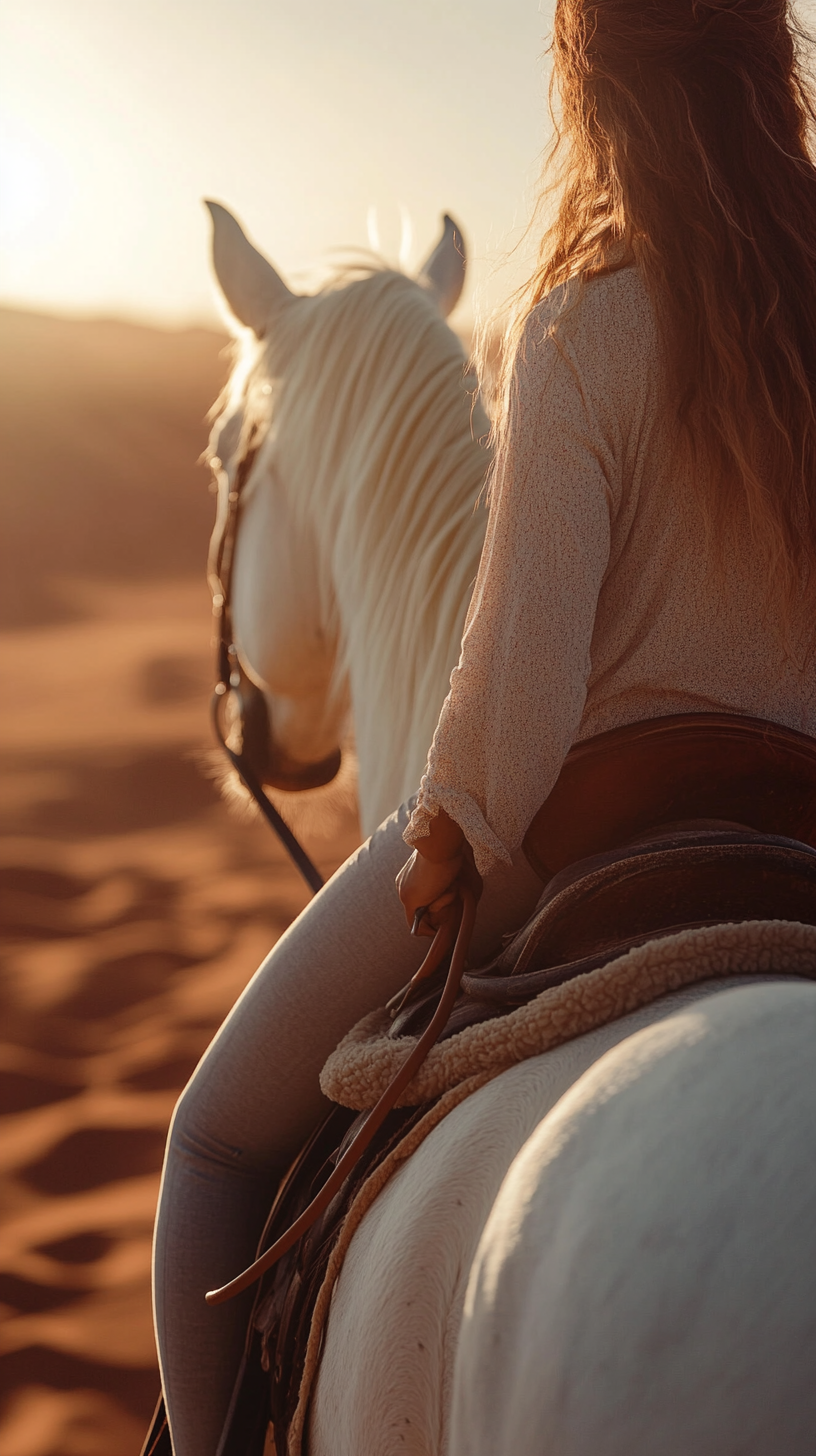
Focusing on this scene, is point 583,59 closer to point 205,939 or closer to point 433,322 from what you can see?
point 433,322

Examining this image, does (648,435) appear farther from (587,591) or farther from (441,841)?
(441,841)

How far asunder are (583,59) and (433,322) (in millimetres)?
739

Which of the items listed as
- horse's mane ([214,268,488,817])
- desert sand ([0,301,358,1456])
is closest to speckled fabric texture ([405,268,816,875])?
horse's mane ([214,268,488,817])

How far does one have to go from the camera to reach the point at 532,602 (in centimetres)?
93

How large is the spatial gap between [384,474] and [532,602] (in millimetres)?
843

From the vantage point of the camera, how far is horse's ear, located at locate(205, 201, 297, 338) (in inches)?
80.1

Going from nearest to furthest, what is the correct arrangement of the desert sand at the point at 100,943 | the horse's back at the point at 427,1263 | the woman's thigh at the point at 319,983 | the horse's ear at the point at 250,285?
1. the horse's back at the point at 427,1263
2. the woman's thigh at the point at 319,983
3. the horse's ear at the point at 250,285
4. the desert sand at the point at 100,943

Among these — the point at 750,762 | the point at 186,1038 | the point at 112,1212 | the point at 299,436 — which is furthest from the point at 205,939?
the point at 750,762

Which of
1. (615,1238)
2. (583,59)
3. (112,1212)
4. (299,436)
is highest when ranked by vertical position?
(583,59)

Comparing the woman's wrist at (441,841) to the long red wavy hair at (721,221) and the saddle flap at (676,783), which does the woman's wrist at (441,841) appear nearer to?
the saddle flap at (676,783)

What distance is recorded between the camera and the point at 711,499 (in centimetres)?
96

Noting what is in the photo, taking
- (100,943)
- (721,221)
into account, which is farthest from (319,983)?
(100,943)

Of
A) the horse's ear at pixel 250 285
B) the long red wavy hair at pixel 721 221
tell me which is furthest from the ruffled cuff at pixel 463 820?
the horse's ear at pixel 250 285

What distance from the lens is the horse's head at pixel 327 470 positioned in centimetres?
168
